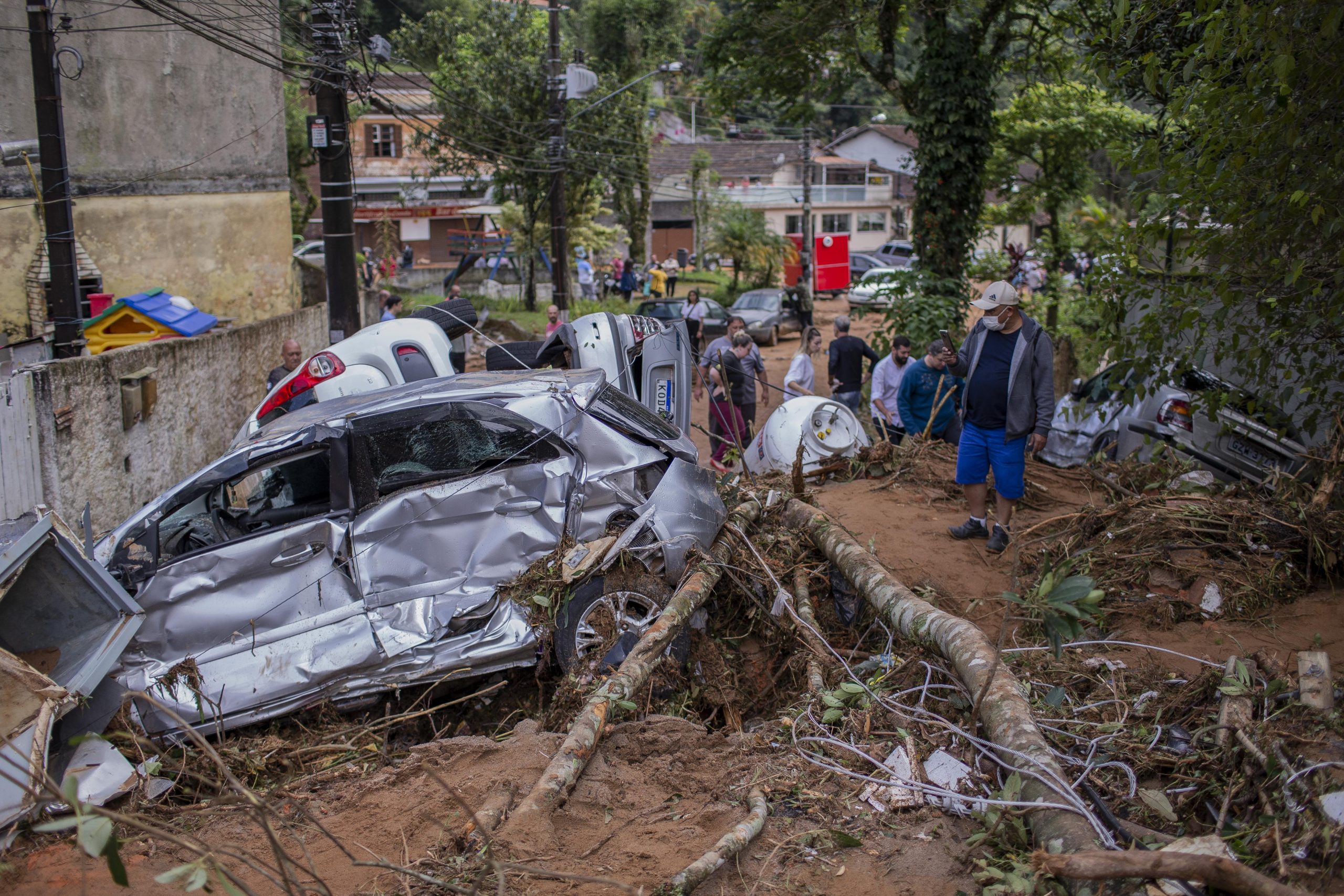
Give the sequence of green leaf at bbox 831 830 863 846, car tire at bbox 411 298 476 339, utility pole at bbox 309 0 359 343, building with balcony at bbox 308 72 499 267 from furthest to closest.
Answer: building with balcony at bbox 308 72 499 267, utility pole at bbox 309 0 359 343, car tire at bbox 411 298 476 339, green leaf at bbox 831 830 863 846

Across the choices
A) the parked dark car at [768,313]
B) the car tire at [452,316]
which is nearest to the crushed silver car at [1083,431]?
the car tire at [452,316]

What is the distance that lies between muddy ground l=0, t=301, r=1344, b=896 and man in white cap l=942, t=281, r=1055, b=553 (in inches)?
57.9

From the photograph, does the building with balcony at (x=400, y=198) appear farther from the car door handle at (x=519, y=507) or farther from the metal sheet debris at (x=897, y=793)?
the metal sheet debris at (x=897, y=793)

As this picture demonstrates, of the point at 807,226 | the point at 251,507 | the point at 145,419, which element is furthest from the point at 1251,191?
the point at 807,226

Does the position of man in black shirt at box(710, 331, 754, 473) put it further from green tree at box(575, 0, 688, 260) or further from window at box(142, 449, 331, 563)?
green tree at box(575, 0, 688, 260)

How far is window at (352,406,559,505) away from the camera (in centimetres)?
559

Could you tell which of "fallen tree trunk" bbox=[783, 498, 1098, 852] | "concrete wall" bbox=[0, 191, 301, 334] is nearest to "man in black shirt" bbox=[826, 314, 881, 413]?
"fallen tree trunk" bbox=[783, 498, 1098, 852]

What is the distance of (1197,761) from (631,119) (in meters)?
29.1

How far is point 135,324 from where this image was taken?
12.8 metres

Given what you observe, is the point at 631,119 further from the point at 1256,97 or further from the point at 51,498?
the point at 1256,97

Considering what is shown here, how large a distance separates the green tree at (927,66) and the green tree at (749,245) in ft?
52.9

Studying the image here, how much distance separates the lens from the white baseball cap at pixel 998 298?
6.70 metres

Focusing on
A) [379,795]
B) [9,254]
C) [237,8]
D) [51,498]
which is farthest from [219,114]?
[379,795]

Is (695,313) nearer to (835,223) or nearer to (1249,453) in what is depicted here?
(1249,453)
